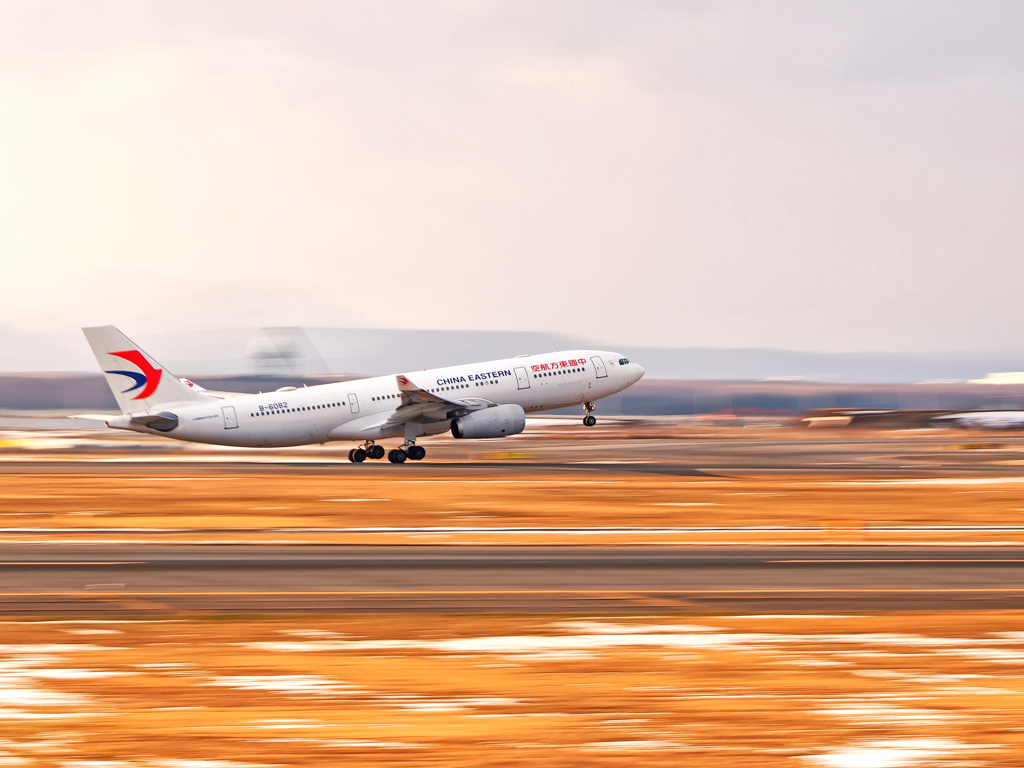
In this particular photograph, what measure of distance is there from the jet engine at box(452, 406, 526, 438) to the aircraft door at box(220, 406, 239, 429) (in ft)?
35.1

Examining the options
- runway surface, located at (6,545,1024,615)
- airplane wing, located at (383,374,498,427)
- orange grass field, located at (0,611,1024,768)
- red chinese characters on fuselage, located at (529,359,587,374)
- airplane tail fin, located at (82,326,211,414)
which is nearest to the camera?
orange grass field, located at (0,611,1024,768)

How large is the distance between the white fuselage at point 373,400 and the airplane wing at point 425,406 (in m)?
0.44

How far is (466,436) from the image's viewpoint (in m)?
60.5

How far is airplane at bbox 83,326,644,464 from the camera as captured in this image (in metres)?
57.4

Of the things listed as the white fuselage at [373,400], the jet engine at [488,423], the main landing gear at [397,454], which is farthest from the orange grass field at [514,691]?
the main landing gear at [397,454]

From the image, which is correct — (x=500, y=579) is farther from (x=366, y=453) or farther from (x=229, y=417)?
(x=366, y=453)

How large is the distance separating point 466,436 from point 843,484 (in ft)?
66.8

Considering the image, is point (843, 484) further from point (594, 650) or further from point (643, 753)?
point (643, 753)

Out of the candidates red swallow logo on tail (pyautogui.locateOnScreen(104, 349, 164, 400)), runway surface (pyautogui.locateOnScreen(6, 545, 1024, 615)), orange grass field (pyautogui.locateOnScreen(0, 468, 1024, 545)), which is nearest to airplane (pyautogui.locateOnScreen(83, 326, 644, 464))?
red swallow logo on tail (pyautogui.locateOnScreen(104, 349, 164, 400))

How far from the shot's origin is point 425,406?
60594 mm

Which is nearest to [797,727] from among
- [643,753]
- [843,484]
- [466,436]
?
[643,753]

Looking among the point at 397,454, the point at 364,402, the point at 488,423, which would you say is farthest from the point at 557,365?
the point at 364,402

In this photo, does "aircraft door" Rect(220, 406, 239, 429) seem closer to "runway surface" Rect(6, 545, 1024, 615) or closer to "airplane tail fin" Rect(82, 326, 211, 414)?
"airplane tail fin" Rect(82, 326, 211, 414)

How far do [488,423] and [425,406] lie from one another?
10.6 ft
